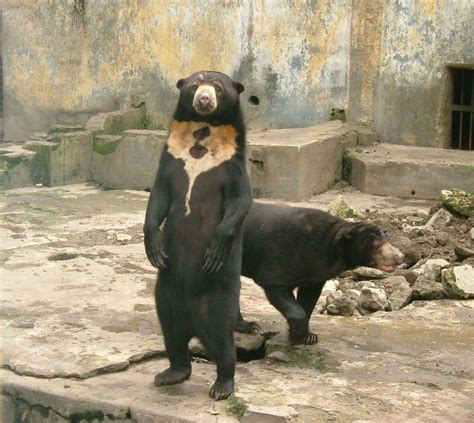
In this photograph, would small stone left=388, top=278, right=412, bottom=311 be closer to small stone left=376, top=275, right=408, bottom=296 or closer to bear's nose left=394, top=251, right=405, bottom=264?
small stone left=376, top=275, right=408, bottom=296

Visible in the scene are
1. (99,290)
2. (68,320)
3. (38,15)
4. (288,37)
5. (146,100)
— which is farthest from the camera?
(38,15)

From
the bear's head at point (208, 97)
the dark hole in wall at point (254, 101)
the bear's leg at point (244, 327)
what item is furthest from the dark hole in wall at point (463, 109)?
the bear's head at point (208, 97)

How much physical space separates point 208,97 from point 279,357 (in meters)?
1.52

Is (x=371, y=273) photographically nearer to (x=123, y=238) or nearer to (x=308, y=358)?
(x=308, y=358)

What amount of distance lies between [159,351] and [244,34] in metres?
6.65

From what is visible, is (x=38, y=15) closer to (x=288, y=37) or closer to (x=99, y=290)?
(x=288, y=37)

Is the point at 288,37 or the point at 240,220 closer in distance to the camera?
the point at 240,220

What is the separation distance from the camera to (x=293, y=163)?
995 centimetres

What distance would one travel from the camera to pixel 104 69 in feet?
41.3

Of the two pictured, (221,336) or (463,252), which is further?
(463,252)

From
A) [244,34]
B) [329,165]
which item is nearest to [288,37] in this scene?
[244,34]

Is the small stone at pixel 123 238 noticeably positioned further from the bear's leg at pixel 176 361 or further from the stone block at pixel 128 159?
the bear's leg at pixel 176 361

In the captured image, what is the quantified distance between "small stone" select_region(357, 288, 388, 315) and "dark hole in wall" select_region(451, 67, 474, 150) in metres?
4.92

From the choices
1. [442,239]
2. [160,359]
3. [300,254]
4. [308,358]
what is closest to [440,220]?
[442,239]
